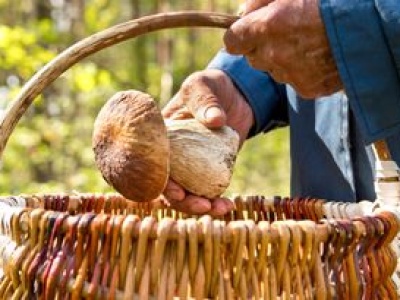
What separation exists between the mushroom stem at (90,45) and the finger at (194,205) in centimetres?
21

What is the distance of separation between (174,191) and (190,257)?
11.8 inches

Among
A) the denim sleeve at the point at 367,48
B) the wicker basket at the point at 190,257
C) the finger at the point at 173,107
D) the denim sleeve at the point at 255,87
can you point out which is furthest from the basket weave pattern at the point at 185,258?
the denim sleeve at the point at 255,87

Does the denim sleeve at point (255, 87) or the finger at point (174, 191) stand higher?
the denim sleeve at point (255, 87)

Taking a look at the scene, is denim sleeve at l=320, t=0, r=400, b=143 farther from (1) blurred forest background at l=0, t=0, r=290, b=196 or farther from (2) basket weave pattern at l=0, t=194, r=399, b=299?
(1) blurred forest background at l=0, t=0, r=290, b=196

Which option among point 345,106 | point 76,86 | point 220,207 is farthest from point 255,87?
point 76,86

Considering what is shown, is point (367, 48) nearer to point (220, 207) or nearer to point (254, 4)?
point (254, 4)

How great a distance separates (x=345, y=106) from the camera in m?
1.15

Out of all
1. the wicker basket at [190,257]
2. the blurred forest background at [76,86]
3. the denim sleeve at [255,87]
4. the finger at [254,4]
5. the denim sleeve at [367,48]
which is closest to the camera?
the wicker basket at [190,257]

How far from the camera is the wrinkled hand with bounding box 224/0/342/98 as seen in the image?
0.81 metres

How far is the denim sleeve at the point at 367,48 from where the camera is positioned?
2.53ft

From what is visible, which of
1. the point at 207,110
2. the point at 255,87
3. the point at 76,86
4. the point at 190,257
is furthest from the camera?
the point at 76,86

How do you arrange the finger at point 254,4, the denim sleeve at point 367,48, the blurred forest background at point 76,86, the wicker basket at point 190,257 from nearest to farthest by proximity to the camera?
the wicker basket at point 190,257 < the denim sleeve at point 367,48 < the finger at point 254,4 < the blurred forest background at point 76,86

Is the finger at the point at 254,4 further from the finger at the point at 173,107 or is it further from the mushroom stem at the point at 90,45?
the finger at the point at 173,107

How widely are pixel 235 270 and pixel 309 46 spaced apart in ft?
0.89
